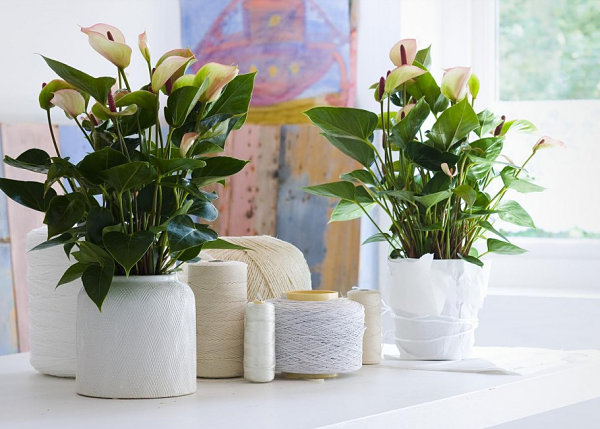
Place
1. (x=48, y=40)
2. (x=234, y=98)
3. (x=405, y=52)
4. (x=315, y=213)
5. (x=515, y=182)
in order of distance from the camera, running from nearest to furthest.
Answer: (x=234, y=98) < (x=405, y=52) < (x=515, y=182) < (x=48, y=40) < (x=315, y=213)

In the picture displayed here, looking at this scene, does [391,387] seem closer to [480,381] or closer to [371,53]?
[480,381]

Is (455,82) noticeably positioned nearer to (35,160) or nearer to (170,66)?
(170,66)

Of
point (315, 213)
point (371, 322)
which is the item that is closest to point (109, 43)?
point (371, 322)

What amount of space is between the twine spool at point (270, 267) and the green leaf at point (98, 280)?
11.1 inches

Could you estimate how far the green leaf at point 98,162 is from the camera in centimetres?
90

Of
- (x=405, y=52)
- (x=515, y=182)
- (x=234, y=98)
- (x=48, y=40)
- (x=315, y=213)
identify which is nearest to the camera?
(x=234, y=98)

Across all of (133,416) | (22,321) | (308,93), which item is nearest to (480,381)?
(133,416)

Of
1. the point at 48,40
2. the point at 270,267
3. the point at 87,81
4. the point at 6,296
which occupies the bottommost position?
the point at 6,296

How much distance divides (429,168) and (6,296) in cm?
116

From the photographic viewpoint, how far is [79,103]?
91 centimetres

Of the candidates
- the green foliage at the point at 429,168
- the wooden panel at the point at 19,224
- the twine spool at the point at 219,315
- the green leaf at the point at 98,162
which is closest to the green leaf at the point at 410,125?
the green foliage at the point at 429,168

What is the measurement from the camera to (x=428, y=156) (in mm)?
1141

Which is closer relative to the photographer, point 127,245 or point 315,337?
point 127,245

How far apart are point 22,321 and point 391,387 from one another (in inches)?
46.3
